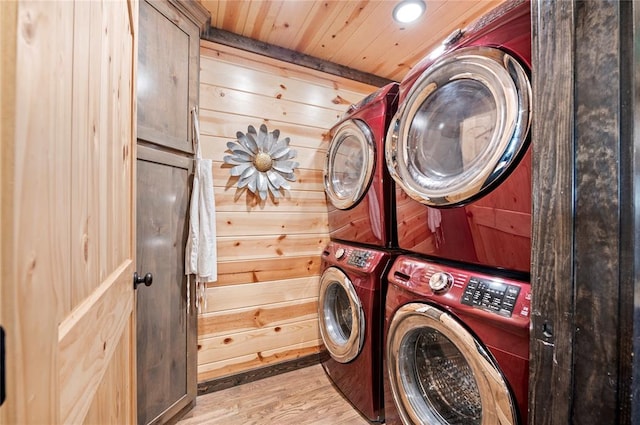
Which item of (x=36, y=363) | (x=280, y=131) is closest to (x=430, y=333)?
(x=36, y=363)

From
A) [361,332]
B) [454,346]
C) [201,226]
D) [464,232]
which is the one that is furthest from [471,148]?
[201,226]

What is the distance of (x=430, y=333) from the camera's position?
43.5 inches

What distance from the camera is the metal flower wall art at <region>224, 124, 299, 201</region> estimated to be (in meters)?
1.83

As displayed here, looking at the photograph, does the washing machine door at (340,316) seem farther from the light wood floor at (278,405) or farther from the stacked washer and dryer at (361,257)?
the light wood floor at (278,405)

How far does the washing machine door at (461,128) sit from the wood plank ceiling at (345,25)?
80 cm

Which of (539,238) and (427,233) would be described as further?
(427,233)

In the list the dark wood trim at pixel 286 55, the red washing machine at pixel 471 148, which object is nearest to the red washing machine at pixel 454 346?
the red washing machine at pixel 471 148

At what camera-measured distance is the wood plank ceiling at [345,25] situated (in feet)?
5.08

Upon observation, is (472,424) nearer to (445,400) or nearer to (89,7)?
(445,400)

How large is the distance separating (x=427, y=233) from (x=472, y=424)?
0.73 metres

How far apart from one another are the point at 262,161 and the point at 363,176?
0.75 m

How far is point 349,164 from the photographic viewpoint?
185 centimetres

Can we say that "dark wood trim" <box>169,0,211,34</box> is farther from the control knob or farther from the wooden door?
the control knob

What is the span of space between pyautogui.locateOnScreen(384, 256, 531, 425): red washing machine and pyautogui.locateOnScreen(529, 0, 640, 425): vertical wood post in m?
0.14
